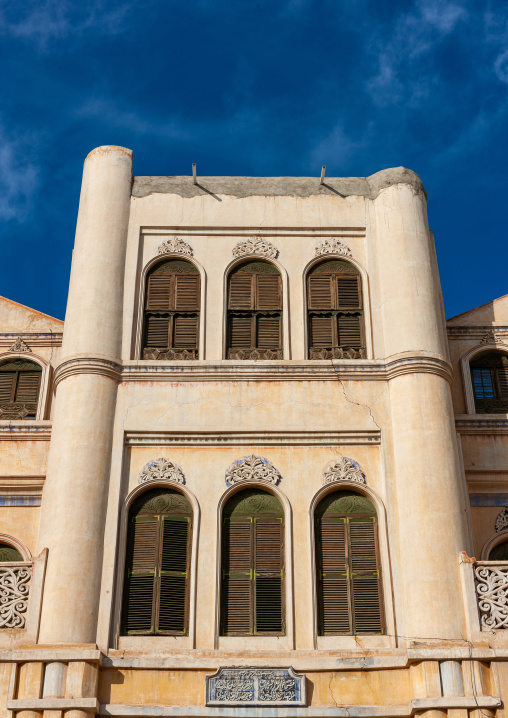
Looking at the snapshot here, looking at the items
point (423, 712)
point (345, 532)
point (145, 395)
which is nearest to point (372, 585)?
point (345, 532)

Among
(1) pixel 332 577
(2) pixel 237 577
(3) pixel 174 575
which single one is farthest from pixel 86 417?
(1) pixel 332 577

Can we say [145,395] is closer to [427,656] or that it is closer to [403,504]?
[403,504]

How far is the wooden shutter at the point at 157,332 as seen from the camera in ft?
48.9

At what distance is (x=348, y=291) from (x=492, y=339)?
2.64 metres

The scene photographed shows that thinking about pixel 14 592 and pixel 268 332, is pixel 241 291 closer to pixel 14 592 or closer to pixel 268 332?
pixel 268 332

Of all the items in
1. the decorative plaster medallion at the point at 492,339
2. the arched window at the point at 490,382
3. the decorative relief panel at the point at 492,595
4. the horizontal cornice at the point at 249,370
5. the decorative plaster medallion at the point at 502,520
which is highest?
the decorative plaster medallion at the point at 492,339

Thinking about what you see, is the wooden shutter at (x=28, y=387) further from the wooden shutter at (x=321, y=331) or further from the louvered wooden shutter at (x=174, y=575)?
the wooden shutter at (x=321, y=331)

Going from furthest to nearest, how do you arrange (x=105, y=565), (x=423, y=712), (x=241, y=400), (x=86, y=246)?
1. (x=86, y=246)
2. (x=241, y=400)
3. (x=105, y=565)
4. (x=423, y=712)

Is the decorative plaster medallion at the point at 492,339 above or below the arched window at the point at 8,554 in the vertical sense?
above

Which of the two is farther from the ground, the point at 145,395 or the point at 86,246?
the point at 86,246

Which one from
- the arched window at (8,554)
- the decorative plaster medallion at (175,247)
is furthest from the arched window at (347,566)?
the decorative plaster medallion at (175,247)

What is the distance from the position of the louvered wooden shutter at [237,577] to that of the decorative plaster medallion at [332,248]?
4.54 meters

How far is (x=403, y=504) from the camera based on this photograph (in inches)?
512

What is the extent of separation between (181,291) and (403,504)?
478cm
